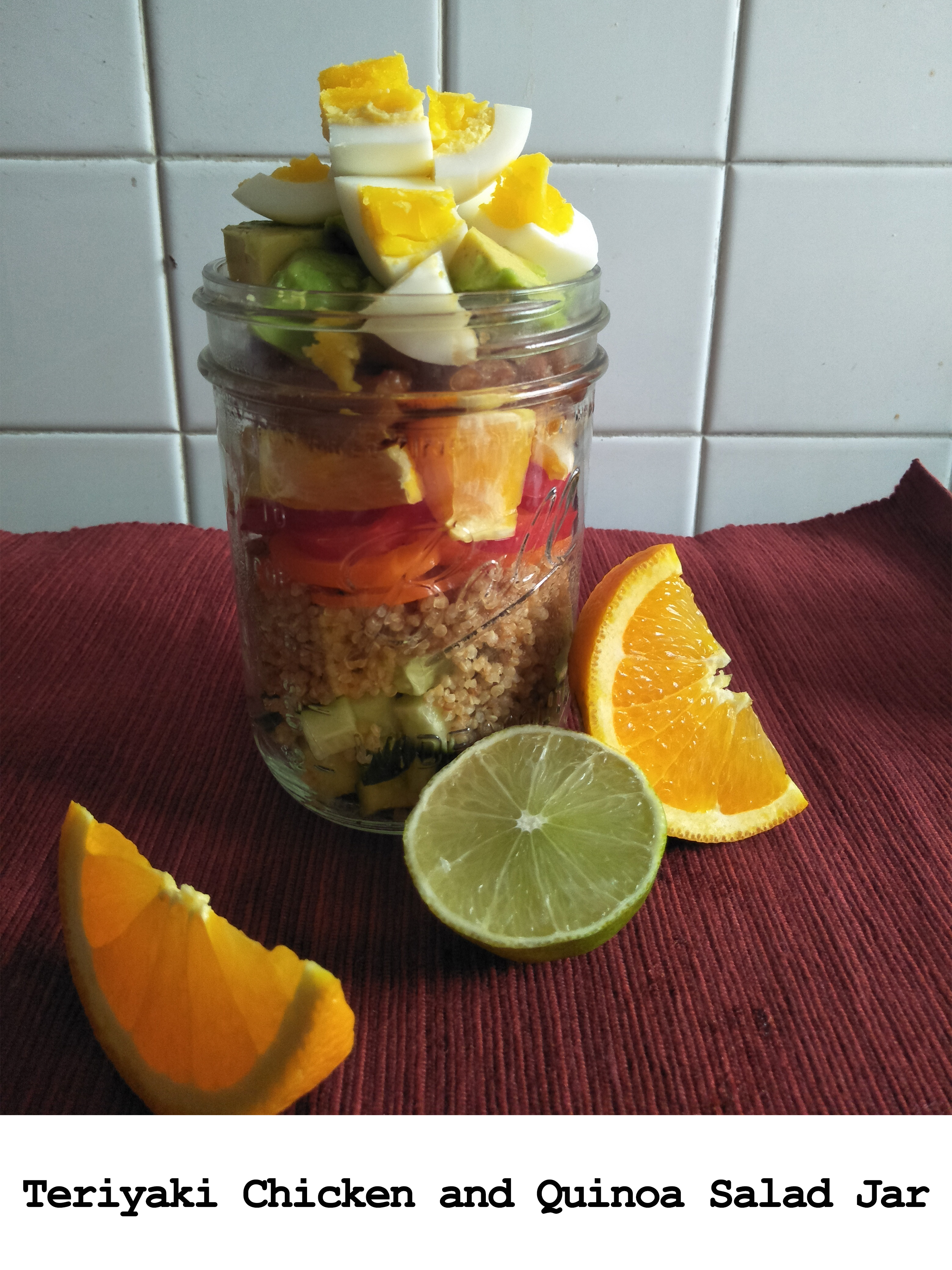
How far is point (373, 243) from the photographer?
0.40 m

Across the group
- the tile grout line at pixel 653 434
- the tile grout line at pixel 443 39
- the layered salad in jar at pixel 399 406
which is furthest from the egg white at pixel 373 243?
the tile grout line at pixel 653 434

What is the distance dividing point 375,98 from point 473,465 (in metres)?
0.16

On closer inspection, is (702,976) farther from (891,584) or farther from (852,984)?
(891,584)

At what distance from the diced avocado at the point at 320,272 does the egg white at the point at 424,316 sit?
30 mm

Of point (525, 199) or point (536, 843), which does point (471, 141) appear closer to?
point (525, 199)

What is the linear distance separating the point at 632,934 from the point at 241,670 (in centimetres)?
33

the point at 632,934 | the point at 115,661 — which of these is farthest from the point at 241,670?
the point at 632,934

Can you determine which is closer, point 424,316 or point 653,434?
point 424,316

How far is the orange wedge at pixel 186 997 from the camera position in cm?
34

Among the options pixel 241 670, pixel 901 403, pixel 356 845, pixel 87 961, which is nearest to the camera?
pixel 87 961

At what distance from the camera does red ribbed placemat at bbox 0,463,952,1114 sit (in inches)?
15.0

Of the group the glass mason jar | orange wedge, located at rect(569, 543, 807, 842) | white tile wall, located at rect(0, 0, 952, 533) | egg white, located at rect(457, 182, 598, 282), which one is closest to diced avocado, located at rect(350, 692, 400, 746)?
the glass mason jar

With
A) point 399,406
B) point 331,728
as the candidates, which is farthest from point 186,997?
point 399,406

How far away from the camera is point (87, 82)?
740 millimetres
